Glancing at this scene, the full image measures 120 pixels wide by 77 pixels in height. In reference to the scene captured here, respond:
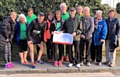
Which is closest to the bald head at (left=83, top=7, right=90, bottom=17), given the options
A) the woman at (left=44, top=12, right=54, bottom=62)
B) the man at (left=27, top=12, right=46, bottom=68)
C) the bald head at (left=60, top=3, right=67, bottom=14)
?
the bald head at (left=60, top=3, right=67, bottom=14)

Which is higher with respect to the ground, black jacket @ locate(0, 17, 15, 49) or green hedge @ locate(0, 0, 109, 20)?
green hedge @ locate(0, 0, 109, 20)

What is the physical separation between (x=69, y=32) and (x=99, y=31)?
98 cm

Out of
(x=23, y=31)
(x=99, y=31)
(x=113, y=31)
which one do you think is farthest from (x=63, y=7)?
(x=113, y=31)

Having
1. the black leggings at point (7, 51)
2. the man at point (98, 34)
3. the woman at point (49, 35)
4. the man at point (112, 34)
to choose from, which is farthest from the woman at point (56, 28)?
the man at point (112, 34)

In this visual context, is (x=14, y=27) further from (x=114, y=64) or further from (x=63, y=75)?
(x=114, y=64)

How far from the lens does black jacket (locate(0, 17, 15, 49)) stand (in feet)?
25.0

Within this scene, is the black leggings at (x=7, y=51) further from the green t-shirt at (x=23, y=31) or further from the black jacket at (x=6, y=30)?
the green t-shirt at (x=23, y=31)

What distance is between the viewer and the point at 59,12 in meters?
7.75

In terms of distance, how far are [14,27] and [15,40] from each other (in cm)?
52

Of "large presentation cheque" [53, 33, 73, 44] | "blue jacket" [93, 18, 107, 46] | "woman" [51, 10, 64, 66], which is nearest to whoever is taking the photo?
"blue jacket" [93, 18, 107, 46]

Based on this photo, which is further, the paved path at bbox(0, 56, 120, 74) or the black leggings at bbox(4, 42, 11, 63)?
the black leggings at bbox(4, 42, 11, 63)

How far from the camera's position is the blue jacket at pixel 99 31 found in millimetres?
7645

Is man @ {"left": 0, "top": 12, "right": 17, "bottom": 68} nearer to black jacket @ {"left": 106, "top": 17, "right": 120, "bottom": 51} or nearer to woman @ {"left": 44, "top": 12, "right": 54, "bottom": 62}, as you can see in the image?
woman @ {"left": 44, "top": 12, "right": 54, "bottom": 62}

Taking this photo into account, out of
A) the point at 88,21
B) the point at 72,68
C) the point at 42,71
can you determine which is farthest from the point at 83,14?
the point at 42,71
